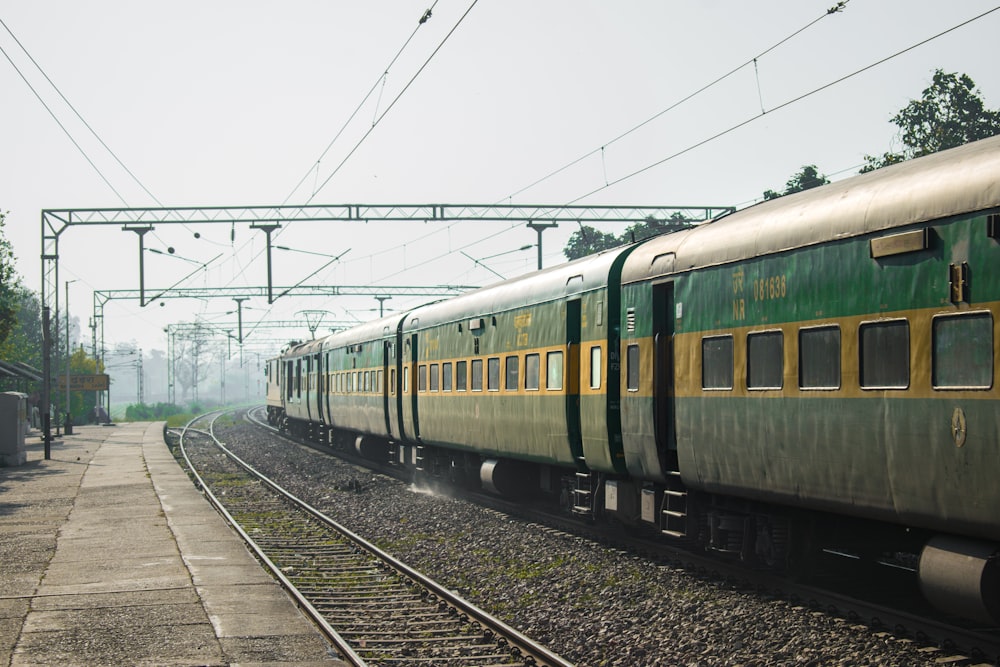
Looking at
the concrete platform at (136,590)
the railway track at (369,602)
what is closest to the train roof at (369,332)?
the concrete platform at (136,590)

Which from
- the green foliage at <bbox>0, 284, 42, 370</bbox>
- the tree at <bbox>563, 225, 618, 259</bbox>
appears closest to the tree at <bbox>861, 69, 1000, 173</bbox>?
the tree at <bbox>563, 225, 618, 259</bbox>

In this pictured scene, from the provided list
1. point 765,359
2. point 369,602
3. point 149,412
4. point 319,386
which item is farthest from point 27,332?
point 765,359

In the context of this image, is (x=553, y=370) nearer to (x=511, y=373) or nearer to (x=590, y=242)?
(x=511, y=373)

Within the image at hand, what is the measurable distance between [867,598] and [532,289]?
8.44 metres

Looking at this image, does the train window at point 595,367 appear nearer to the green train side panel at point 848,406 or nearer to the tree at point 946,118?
the green train side panel at point 848,406

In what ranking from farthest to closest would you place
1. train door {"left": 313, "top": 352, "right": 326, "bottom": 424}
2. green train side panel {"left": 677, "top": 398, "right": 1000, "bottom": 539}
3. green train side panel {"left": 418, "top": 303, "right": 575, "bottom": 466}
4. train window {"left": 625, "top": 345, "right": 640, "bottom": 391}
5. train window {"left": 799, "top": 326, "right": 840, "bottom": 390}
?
train door {"left": 313, "top": 352, "right": 326, "bottom": 424} → green train side panel {"left": 418, "top": 303, "right": 575, "bottom": 466} → train window {"left": 625, "top": 345, "right": 640, "bottom": 391} → train window {"left": 799, "top": 326, "right": 840, "bottom": 390} → green train side panel {"left": 677, "top": 398, "right": 1000, "bottom": 539}

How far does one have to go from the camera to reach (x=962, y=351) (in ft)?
27.9

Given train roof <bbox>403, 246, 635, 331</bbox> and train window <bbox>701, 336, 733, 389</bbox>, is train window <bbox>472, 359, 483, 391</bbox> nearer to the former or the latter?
train roof <bbox>403, 246, 635, 331</bbox>

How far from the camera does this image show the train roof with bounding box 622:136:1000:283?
8.69 metres

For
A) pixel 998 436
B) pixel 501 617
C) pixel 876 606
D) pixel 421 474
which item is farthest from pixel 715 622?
pixel 421 474

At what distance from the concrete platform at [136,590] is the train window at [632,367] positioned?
4.89 meters

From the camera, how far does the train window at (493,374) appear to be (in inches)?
777

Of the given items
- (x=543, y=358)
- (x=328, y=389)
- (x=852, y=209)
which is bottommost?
(x=328, y=389)

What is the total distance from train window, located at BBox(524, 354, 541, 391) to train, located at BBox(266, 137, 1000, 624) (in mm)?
49
